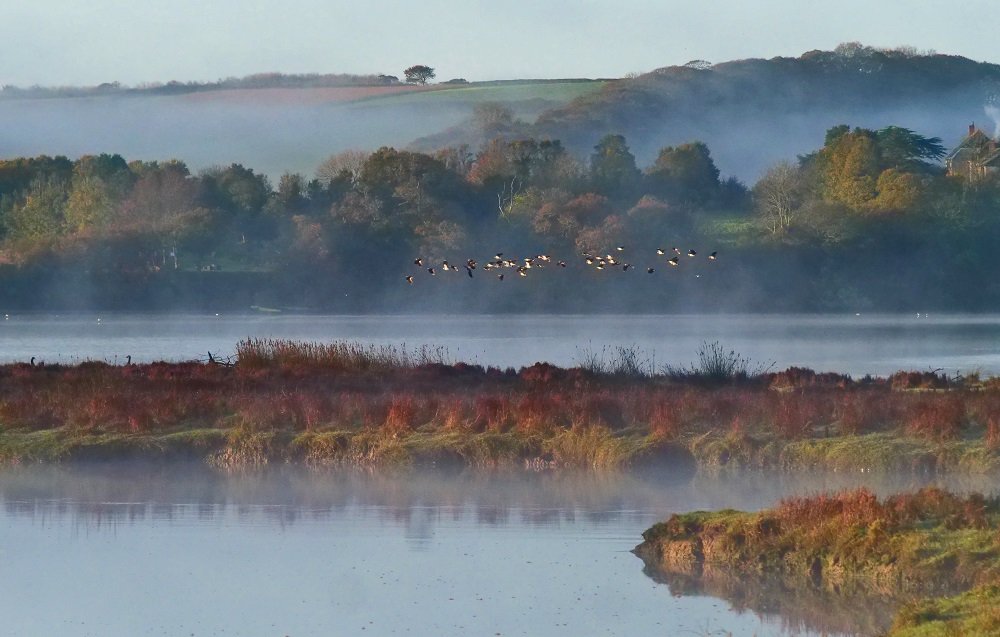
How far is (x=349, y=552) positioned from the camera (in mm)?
17531

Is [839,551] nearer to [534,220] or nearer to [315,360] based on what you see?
[315,360]

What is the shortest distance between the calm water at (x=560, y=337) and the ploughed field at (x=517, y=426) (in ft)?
41.7

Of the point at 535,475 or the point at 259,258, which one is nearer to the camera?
the point at 535,475

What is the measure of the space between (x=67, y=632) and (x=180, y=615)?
105 cm

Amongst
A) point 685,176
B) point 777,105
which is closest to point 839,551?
point 685,176

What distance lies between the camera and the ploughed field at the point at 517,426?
23.3 meters

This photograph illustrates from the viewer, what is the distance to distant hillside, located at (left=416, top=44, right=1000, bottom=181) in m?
171

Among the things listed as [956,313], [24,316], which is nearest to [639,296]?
[956,313]

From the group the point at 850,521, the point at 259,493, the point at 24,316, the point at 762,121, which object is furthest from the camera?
the point at 762,121

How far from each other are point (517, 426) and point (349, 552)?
7372 mm

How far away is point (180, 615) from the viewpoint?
14.7 metres

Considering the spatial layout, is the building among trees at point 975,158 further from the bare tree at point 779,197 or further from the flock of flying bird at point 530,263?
the flock of flying bird at point 530,263

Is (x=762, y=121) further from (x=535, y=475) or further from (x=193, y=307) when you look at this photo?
(x=535, y=475)

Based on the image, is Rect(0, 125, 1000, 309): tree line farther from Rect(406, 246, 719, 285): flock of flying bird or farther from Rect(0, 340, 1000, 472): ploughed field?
Rect(0, 340, 1000, 472): ploughed field
